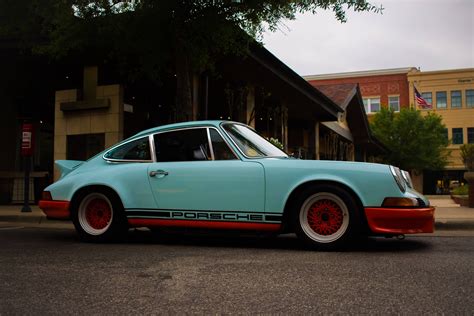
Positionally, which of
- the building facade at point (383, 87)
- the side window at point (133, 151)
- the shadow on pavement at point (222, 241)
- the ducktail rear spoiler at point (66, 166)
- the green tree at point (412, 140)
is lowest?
the shadow on pavement at point (222, 241)

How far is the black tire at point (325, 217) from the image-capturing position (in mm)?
5023

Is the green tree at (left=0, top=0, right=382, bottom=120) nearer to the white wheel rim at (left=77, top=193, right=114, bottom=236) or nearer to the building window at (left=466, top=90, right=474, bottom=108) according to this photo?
the white wheel rim at (left=77, top=193, right=114, bottom=236)

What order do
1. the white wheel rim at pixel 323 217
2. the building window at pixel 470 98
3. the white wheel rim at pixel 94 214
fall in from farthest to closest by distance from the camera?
the building window at pixel 470 98 < the white wheel rim at pixel 94 214 < the white wheel rim at pixel 323 217

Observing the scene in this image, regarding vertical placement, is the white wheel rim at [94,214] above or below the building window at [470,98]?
below

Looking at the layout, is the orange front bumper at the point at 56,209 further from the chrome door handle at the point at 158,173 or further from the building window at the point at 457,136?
the building window at the point at 457,136

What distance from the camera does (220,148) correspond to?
18.4 ft

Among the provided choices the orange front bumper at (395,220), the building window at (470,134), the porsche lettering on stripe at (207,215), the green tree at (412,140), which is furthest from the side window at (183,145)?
the building window at (470,134)

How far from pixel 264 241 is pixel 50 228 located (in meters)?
4.10

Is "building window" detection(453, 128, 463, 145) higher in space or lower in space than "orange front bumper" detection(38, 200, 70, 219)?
higher

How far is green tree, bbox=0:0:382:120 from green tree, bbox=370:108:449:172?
28.6m

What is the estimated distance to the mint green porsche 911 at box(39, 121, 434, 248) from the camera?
16.4ft

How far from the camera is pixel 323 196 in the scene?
5.15m

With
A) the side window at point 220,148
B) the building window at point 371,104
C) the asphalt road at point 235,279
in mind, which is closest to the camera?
the asphalt road at point 235,279

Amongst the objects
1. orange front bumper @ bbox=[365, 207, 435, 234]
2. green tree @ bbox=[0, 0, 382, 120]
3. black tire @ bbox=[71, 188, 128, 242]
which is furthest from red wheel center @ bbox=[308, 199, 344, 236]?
green tree @ bbox=[0, 0, 382, 120]
